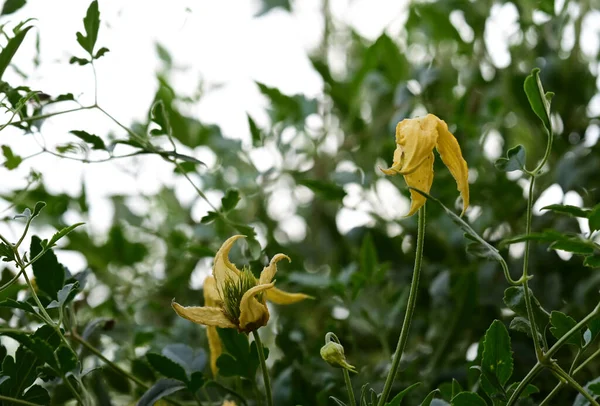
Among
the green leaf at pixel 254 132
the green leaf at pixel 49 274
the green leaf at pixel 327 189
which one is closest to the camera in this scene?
Answer: the green leaf at pixel 49 274

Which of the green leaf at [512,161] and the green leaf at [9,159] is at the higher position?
the green leaf at [9,159]

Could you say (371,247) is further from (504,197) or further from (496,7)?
(496,7)

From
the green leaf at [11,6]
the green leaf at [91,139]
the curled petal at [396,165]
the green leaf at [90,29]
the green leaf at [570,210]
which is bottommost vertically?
the green leaf at [570,210]

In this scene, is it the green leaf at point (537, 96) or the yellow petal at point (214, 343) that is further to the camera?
the yellow petal at point (214, 343)

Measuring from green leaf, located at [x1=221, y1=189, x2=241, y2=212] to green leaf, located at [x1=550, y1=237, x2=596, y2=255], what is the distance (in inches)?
8.3

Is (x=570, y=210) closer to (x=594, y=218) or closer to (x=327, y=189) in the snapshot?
(x=594, y=218)

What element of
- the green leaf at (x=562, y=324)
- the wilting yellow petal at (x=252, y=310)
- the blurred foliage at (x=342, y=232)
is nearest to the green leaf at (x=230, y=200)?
the blurred foliage at (x=342, y=232)

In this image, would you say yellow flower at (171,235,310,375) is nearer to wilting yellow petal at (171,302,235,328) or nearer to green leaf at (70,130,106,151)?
wilting yellow petal at (171,302,235,328)

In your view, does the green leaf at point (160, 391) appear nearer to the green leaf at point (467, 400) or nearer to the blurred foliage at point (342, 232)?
the blurred foliage at point (342, 232)

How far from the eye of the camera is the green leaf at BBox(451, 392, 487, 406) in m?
0.34

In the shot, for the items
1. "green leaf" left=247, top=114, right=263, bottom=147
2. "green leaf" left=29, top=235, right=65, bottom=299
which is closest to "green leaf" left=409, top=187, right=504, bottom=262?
"green leaf" left=29, top=235, right=65, bottom=299

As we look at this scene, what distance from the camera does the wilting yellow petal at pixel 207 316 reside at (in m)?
0.36

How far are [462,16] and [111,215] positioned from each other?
0.48 m

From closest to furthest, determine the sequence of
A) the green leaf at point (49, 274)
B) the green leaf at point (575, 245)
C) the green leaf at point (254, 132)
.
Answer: the green leaf at point (575, 245) < the green leaf at point (49, 274) < the green leaf at point (254, 132)
